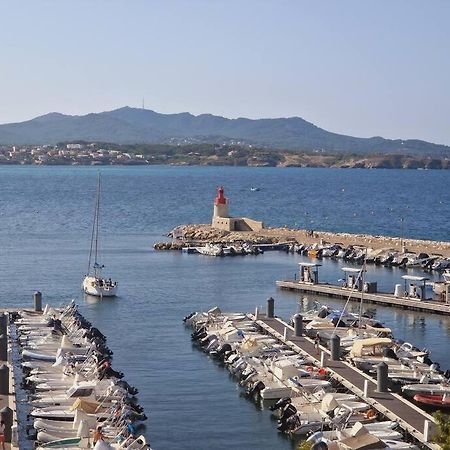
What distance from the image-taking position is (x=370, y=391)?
29.7 meters

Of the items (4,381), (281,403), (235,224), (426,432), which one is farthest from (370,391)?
(235,224)

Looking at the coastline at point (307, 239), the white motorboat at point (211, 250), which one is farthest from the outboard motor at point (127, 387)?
the coastline at point (307, 239)

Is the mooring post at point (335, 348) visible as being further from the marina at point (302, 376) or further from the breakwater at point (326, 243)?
the breakwater at point (326, 243)

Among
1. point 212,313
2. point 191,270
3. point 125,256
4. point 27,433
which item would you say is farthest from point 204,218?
point 27,433

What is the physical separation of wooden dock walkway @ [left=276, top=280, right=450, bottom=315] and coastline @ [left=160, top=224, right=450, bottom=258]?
1834 centimetres

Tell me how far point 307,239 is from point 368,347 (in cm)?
4310

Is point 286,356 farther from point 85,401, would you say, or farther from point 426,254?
point 426,254

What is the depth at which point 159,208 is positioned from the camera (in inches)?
5133

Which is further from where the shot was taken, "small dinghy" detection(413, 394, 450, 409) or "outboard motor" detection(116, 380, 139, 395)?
"outboard motor" detection(116, 380, 139, 395)

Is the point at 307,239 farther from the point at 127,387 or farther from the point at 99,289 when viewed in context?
the point at 127,387

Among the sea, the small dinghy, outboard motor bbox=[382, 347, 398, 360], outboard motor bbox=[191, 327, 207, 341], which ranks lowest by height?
the sea

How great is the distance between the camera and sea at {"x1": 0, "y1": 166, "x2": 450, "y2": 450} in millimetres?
29500

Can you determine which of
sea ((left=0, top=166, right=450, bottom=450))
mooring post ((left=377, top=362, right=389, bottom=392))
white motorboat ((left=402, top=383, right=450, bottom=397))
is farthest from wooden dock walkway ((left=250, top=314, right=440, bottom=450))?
sea ((left=0, top=166, right=450, bottom=450))

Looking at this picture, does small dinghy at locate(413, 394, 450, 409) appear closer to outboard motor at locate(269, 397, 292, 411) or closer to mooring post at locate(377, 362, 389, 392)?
mooring post at locate(377, 362, 389, 392)
